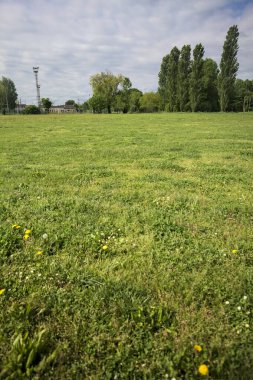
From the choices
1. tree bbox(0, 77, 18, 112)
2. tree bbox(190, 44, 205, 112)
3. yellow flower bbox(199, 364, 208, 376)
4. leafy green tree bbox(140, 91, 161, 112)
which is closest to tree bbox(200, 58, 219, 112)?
tree bbox(190, 44, 205, 112)

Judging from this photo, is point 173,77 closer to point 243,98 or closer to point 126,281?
point 243,98

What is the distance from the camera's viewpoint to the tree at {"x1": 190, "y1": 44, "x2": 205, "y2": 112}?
48656 mm

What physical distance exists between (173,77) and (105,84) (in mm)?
23113

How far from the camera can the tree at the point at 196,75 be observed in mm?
48656

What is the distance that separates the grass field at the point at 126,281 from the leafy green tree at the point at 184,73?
53500 millimetres

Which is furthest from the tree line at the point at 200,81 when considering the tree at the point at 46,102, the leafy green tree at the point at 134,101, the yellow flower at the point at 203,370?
the yellow flower at the point at 203,370

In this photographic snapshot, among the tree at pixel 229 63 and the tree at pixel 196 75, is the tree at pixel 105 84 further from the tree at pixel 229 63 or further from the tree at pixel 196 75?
the tree at pixel 229 63

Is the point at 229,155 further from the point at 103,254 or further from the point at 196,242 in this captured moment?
the point at 103,254

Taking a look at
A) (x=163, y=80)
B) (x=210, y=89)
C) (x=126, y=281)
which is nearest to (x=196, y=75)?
(x=210, y=89)

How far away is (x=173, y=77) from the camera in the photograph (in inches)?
2154

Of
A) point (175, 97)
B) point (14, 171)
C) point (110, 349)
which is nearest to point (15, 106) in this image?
point (175, 97)

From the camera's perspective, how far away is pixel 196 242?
122 inches

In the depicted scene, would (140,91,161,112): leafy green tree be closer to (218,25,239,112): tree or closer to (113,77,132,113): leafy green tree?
(113,77,132,113): leafy green tree

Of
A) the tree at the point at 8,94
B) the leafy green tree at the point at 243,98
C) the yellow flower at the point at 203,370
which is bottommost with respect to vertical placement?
the yellow flower at the point at 203,370
